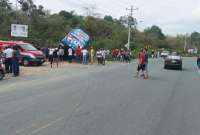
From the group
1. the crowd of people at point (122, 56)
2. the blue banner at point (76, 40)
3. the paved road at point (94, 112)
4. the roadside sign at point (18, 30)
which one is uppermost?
the roadside sign at point (18, 30)

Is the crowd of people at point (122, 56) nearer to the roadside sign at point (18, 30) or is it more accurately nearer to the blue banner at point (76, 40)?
the blue banner at point (76, 40)

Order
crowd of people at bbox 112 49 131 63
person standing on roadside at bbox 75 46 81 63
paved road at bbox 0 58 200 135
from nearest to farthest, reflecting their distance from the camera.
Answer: paved road at bbox 0 58 200 135 → person standing on roadside at bbox 75 46 81 63 → crowd of people at bbox 112 49 131 63

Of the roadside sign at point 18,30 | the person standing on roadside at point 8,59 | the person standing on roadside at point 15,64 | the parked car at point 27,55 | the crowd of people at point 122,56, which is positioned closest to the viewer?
the person standing on roadside at point 15,64

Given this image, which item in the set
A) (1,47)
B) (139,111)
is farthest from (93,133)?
(1,47)

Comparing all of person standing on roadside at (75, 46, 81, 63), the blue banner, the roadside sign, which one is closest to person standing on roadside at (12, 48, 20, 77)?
the roadside sign

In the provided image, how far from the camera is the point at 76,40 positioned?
46.0 metres

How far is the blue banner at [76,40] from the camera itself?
4575 cm

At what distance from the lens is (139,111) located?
13484 millimetres

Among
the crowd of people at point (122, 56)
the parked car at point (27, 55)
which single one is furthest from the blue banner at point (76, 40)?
the crowd of people at point (122, 56)

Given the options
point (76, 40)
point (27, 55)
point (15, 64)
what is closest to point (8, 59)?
point (15, 64)

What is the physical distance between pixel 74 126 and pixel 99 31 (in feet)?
275

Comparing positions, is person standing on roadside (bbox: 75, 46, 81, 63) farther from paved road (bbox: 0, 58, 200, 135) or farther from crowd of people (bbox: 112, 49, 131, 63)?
paved road (bbox: 0, 58, 200, 135)

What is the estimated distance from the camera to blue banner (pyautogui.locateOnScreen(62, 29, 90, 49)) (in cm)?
4575

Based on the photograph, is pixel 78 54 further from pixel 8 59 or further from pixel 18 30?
pixel 8 59
